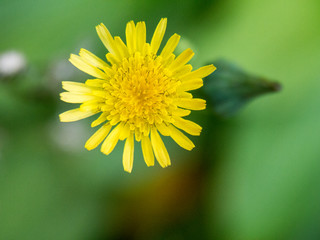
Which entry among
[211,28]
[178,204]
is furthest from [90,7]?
[178,204]

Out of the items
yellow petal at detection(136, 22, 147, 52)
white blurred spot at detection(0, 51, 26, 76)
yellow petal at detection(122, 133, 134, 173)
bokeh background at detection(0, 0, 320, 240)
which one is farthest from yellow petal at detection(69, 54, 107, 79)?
bokeh background at detection(0, 0, 320, 240)

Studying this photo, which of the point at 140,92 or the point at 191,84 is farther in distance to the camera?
the point at 140,92

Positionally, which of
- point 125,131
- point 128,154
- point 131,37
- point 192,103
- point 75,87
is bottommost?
point 128,154

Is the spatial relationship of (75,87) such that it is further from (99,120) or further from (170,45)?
(170,45)

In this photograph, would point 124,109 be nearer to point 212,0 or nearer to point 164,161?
point 164,161

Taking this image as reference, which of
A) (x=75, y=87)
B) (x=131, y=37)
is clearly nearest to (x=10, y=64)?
(x=75, y=87)

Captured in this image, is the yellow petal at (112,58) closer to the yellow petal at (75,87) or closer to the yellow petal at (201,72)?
the yellow petal at (75,87)

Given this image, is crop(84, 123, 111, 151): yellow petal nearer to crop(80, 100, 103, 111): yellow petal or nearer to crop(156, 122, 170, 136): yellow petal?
crop(80, 100, 103, 111): yellow petal
